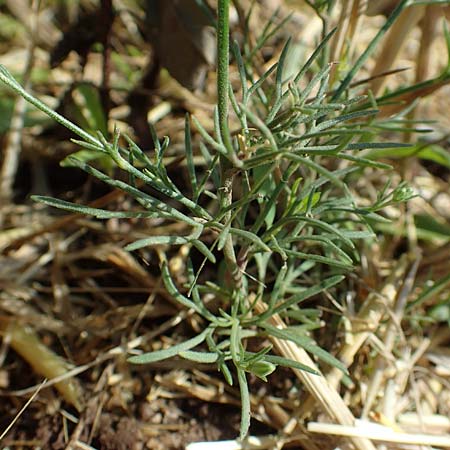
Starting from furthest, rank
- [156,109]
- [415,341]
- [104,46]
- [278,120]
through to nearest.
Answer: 1. [156,109]
2. [104,46]
3. [415,341]
4. [278,120]

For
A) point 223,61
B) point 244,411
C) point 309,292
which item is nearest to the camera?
point 223,61

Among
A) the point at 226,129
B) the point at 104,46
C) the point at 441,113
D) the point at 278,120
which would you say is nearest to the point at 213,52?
the point at 104,46

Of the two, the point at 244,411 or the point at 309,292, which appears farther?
the point at 309,292

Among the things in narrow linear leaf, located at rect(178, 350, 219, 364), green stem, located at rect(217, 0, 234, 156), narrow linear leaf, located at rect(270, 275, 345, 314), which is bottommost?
narrow linear leaf, located at rect(178, 350, 219, 364)

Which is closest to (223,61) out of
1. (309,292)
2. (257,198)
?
(257,198)

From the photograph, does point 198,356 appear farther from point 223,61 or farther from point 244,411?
point 223,61

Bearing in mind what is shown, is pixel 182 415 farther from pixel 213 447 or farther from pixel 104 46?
pixel 104 46

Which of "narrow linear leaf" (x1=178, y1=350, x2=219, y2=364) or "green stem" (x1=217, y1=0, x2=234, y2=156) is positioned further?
"narrow linear leaf" (x1=178, y1=350, x2=219, y2=364)

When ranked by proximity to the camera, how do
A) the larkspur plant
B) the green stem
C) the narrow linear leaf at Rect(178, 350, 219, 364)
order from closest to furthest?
the green stem < the larkspur plant < the narrow linear leaf at Rect(178, 350, 219, 364)

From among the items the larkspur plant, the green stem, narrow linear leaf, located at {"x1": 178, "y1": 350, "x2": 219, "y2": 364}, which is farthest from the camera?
narrow linear leaf, located at {"x1": 178, "y1": 350, "x2": 219, "y2": 364}

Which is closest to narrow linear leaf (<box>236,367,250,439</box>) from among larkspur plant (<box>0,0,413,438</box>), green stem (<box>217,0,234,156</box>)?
larkspur plant (<box>0,0,413,438</box>)

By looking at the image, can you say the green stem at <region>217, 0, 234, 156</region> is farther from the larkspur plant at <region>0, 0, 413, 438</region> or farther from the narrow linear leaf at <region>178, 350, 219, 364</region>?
the narrow linear leaf at <region>178, 350, 219, 364</region>
